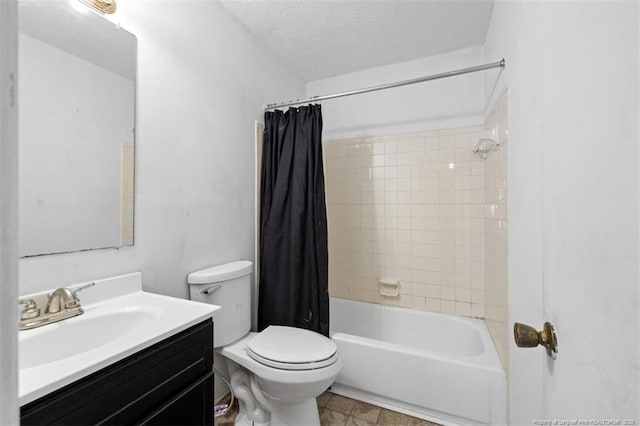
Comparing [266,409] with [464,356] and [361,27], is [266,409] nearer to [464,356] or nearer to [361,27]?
[464,356]

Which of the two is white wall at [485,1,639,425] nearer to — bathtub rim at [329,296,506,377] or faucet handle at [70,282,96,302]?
bathtub rim at [329,296,506,377]

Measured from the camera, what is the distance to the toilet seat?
1343 mm

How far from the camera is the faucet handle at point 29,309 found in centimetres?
90

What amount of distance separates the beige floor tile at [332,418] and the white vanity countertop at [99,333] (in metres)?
1.04

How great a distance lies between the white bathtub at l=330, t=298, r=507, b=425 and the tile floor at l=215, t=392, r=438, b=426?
40 millimetres

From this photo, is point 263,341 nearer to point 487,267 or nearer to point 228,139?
point 228,139

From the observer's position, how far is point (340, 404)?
69.1 inches

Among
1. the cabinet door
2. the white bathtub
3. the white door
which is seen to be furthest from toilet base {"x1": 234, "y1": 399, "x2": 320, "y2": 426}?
the white door

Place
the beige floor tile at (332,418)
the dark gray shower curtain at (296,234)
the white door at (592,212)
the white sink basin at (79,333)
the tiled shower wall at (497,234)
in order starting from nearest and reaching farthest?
the white door at (592,212) < the white sink basin at (79,333) < the tiled shower wall at (497,234) < the beige floor tile at (332,418) < the dark gray shower curtain at (296,234)

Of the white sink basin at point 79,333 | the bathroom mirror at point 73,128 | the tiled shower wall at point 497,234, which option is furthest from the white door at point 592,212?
the bathroom mirror at point 73,128

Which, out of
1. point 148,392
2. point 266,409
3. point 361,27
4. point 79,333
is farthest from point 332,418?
point 361,27

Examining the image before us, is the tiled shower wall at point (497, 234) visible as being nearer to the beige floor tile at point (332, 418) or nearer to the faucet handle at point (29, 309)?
the beige floor tile at point (332, 418)

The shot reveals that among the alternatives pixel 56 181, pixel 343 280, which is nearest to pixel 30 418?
pixel 56 181

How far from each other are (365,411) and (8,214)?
1940 mm
